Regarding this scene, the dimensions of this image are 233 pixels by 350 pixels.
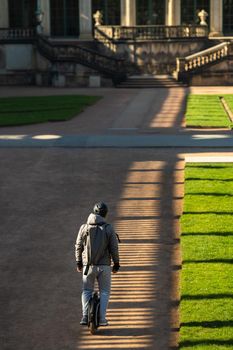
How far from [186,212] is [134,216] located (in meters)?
1.30

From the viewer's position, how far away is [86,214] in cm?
2116

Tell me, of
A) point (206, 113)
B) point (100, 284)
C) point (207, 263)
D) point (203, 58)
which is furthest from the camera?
point (203, 58)

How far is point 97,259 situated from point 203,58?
49.6 metres

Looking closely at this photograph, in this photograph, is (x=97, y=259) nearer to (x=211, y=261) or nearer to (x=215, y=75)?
(x=211, y=261)

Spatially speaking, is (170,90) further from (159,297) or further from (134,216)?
(159,297)

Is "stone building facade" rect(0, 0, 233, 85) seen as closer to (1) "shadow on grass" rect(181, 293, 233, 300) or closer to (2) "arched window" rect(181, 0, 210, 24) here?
(2) "arched window" rect(181, 0, 210, 24)

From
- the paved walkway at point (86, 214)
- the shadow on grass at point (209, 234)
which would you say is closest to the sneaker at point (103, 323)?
the paved walkway at point (86, 214)

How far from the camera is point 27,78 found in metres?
67.2

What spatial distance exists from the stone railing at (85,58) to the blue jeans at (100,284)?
48419 millimetres

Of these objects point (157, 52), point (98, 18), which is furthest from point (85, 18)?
point (157, 52)

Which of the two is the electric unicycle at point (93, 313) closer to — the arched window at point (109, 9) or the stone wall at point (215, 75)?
the stone wall at point (215, 75)

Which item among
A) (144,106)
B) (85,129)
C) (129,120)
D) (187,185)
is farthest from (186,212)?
(144,106)

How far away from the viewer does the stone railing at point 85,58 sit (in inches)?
2405

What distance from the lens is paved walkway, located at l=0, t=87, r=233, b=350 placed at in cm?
1365
